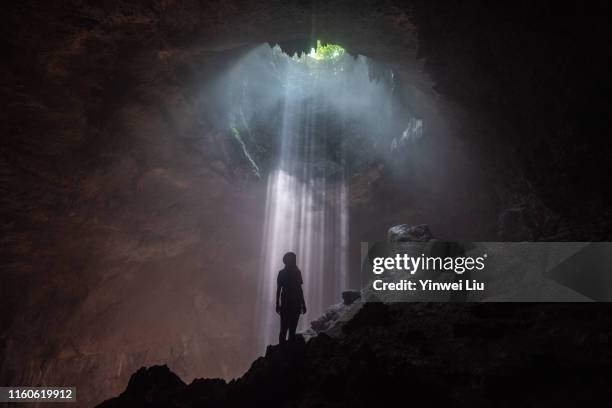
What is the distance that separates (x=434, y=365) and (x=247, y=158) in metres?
11.7

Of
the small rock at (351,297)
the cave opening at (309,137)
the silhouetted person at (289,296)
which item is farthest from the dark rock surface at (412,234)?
the cave opening at (309,137)

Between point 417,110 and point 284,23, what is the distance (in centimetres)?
680

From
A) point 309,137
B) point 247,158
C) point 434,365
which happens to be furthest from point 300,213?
point 434,365

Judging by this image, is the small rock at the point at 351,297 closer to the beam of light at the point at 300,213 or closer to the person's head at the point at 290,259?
the person's head at the point at 290,259

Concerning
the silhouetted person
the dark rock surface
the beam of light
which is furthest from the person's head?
the beam of light

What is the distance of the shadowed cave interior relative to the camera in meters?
6.73

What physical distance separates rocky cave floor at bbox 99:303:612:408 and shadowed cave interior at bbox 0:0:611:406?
0.29 ft

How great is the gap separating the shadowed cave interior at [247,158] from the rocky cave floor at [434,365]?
9 centimetres

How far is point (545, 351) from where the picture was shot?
4.02 metres

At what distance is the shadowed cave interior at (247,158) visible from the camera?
673 centimetres

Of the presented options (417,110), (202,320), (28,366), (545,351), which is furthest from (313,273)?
(545,351)

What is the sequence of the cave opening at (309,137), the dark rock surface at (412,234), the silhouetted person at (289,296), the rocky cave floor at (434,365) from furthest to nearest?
1. the cave opening at (309,137)
2. the dark rock surface at (412,234)
3. the silhouetted person at (289,296)
4. the rocky cave floor at (434,365)

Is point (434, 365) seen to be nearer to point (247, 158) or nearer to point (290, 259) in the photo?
point (290, 259)

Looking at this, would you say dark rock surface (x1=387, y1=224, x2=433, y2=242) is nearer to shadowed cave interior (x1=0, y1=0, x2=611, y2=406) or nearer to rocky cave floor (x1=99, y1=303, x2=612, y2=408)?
shadowed cave interior (x1=0, y1=0, x2=611, y2=406)
